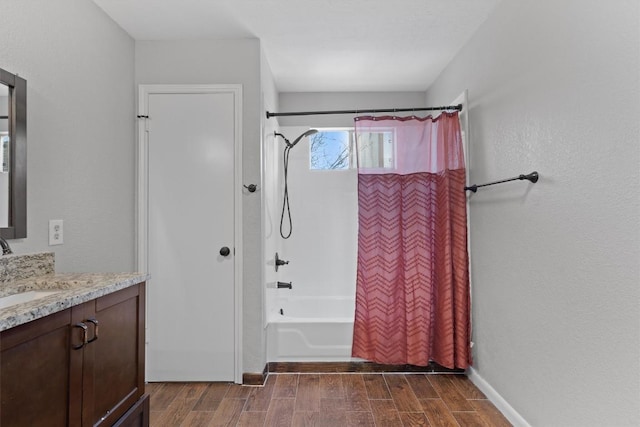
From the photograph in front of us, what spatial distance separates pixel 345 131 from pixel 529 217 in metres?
2.27

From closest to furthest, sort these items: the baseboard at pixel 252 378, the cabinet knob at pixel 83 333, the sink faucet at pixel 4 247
A: 1. the cabinet knob at pixel 83 333
2. the sink faucet at pixel 4 247
3. the baseboard at pixel 252 378

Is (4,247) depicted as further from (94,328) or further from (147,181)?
(147,181)

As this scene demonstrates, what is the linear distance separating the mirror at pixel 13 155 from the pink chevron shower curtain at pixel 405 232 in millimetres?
1925

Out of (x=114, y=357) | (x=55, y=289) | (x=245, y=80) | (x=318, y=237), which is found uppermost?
(x=245, y=80)

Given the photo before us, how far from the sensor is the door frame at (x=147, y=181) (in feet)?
9.16

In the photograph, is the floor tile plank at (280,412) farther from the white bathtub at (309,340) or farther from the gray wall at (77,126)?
the gray wall at (77,126)

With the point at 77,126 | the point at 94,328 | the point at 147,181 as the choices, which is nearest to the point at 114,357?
the point at 94,328

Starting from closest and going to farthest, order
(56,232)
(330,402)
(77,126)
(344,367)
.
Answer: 1. (56,232)
2. (77,126)
3. (330,402)
4. (344,367)

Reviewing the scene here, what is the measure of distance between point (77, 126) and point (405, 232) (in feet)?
7.00

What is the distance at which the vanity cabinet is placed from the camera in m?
1.11

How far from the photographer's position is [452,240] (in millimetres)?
2836

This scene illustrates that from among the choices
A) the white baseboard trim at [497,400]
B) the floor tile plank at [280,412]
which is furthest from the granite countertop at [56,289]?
the white baseboard trim at [497,400]

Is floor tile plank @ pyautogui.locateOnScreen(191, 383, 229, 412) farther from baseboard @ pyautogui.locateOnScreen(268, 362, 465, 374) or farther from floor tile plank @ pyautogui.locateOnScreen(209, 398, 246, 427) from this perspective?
baseboard @ pyautogui.locateOnScreen(268, 362, 465, 374)

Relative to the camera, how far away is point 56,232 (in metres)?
2.05
